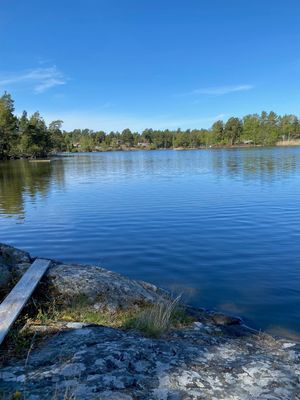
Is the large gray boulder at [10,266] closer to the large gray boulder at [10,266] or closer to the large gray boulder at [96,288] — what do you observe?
the large gray boulder at [10,266]

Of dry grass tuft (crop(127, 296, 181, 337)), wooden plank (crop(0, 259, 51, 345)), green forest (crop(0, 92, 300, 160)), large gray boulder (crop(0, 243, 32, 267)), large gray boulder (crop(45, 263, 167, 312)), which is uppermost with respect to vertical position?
green forest (crop(0, 92, 300, 160))

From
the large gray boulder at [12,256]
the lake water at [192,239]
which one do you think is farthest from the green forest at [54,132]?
the large gray boulder at [12,256]

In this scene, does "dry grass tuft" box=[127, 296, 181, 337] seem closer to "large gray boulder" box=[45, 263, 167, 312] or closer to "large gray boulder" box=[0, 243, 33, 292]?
"large gray boulder" box=[45, 263, 167, 312]

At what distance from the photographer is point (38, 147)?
12181 cm

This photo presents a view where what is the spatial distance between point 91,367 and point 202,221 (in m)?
14.0

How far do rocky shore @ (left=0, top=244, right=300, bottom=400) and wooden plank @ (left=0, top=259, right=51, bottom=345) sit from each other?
0.19 m

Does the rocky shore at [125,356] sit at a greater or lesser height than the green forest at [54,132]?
lesser

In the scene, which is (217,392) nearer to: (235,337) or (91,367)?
(91,367)

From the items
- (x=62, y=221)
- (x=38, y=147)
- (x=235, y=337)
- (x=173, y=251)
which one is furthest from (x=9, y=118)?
(x=235, y=337)

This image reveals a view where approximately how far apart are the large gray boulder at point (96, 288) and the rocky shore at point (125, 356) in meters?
0.02

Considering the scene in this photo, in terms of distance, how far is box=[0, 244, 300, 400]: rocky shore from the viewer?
4.08m

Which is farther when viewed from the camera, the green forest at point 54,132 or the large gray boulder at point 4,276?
the green forest at point 54,132

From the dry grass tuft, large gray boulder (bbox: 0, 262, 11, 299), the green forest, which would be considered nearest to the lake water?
A: the dry grass tuft

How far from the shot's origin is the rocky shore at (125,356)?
4.08 m
